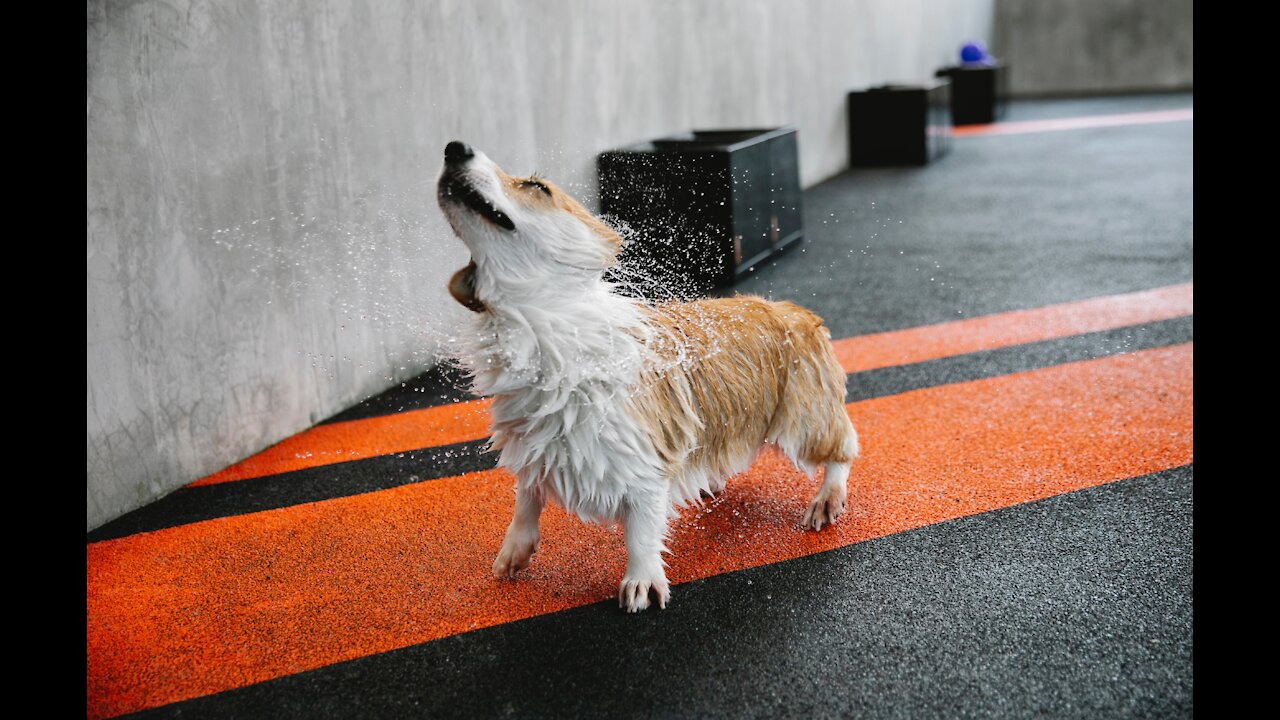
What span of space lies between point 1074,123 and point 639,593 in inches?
371

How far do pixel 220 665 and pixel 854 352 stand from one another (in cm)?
234

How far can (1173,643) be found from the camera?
1730mm

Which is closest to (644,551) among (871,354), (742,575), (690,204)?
(742,575)

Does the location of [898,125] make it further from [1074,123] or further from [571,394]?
[571,394]

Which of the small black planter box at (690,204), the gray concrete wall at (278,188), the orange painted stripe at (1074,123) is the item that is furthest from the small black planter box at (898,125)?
the gray concrete wall at (278,188)

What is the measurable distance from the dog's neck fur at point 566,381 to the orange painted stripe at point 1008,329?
1.65m

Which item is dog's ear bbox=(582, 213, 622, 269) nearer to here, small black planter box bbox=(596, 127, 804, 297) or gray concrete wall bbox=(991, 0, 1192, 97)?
small black planter box bbox=(596, 127, 804, 297)

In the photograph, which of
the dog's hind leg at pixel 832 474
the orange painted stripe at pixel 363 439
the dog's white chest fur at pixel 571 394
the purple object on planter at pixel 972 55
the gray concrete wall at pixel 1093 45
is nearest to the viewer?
the dog's white chest fur at pixel 571 394

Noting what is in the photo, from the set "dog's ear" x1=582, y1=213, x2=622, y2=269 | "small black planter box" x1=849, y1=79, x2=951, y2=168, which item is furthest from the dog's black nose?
"small black planter box" x1=849, y1=79, x2=951, y2=168

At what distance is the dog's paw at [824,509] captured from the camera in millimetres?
2221

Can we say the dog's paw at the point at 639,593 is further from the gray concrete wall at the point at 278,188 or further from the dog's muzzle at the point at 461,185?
the gray concrete wall at the point at 278,188

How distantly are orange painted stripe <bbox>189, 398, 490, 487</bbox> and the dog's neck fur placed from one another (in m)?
0.95
